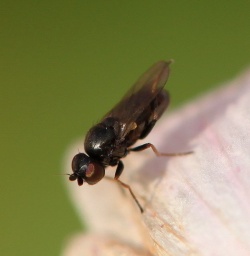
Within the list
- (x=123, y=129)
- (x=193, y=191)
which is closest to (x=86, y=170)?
(x=123, y=129)

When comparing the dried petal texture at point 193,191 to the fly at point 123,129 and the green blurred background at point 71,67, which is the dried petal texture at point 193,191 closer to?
the fly at point 123,129

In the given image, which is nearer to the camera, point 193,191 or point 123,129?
point 193,191

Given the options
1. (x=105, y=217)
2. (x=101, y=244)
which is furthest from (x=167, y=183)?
(x=105, y=217)

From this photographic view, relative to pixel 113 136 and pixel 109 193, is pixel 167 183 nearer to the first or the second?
pixel 113 136

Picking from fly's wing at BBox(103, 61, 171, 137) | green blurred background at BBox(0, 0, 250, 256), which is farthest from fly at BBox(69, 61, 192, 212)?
green blurred background at BBox(0, 0, 250, 256)

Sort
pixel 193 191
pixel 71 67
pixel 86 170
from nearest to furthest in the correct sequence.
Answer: pixel 193 191 < pixel 86 170 < pixel 71 67

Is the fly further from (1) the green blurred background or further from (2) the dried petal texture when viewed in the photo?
(1) the green blurred background

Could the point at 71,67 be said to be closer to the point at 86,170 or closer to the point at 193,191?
the point at 86,170
